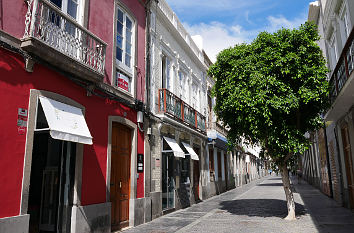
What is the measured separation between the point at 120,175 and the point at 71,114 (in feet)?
10.0

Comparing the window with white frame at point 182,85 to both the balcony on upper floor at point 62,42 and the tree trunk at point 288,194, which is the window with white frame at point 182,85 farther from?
the balcony on upper floor at point 62,42

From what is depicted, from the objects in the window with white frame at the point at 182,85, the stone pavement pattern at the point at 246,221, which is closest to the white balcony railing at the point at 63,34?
the stone pavement pattern at the point at 246,221

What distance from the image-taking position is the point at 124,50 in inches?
360

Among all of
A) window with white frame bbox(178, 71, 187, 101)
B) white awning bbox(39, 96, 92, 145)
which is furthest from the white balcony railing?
window with white frame bbox(178, 71, 187, 101)

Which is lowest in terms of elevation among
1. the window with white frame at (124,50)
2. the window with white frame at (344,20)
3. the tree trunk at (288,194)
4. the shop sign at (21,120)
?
the tree trunk at (288,194)

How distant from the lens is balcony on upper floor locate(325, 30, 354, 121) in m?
7.49

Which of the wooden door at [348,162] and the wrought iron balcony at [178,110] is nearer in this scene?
the wooden door at [348,162]

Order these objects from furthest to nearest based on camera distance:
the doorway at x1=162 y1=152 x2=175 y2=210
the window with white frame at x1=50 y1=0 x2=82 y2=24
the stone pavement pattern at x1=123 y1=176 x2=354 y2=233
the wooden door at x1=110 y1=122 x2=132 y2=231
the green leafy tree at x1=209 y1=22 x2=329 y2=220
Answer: the doorway at x1=162 y1=152 x2=175 y2=210 < the green leafy tree at x1=209 y1=22 x2=329 y2=220 < the wooden door at x1=110 y1=122 x2=132 y2=231 < the stone pavement pattern at x1=123 y1=176 x2=354 y2=233 < the window with white frame at x1=50 y1=0 x2=82 y2=24

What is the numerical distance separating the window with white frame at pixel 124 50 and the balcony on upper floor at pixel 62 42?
131cm

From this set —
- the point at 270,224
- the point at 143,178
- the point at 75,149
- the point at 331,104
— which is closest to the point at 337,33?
the point at 331,104

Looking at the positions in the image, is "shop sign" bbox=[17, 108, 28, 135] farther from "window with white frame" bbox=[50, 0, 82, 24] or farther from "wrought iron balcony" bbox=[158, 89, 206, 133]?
"wrought iron balcony" bbox=[158, 89, 206, 133]

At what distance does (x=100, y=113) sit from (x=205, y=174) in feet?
32.5

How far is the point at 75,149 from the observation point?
677 cm

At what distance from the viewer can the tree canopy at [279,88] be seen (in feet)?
28.3
